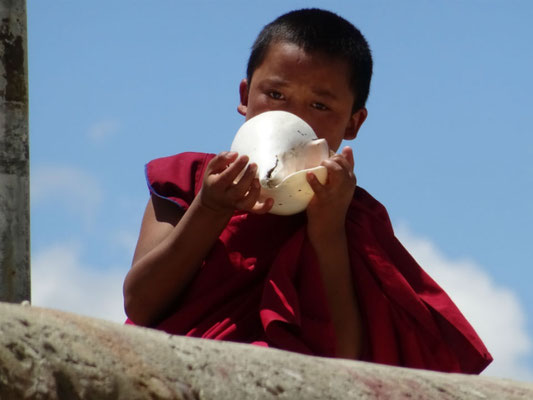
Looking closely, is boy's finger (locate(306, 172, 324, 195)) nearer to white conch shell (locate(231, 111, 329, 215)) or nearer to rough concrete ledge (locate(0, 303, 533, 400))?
white conch shell (locate(231, 111, 329, 215))

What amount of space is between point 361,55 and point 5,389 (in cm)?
264

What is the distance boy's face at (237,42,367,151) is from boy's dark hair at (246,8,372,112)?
38mm

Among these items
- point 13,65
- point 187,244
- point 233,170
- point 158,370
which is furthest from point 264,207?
point 13,65

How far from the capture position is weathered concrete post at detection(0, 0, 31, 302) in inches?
180

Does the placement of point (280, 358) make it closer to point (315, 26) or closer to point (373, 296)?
point (373, 296)

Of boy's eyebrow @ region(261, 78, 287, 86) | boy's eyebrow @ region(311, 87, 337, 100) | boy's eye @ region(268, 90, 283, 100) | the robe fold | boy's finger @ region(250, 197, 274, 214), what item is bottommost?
the robe fold

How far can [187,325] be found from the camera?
3717mm

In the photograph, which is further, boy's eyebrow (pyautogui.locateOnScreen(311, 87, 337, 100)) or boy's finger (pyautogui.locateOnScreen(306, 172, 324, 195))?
boy's eyebrow (pyautogui.locateOnScreen(311, 87, 337, 100))

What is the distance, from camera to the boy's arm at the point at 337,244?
11.8 feet

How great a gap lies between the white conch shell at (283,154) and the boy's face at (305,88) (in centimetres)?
30

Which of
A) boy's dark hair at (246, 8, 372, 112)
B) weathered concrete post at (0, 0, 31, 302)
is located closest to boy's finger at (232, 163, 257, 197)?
boy's dark hair at (246, 8, 372, 112)

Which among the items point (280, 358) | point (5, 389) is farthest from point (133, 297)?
point (5, 389)

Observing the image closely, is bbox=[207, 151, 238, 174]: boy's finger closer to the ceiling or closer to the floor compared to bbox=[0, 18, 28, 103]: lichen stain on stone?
closer to the floor

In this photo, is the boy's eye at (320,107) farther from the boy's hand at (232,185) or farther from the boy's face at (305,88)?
the boy's hand at (232,185)
